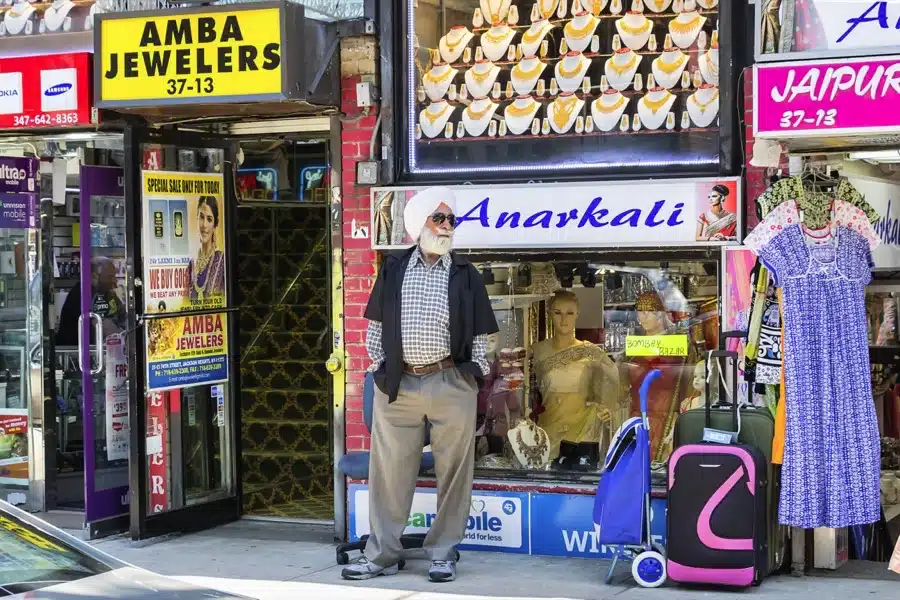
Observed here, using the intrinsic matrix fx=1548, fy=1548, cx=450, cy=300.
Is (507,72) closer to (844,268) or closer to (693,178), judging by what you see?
(693,178)

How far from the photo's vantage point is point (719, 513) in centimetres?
693

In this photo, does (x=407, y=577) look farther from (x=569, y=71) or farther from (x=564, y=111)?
(x=569, y=71)

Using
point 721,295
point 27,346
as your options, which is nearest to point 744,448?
point 721,295

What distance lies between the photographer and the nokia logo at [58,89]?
8438 mm

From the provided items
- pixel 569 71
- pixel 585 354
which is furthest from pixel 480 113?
pixel 585 354

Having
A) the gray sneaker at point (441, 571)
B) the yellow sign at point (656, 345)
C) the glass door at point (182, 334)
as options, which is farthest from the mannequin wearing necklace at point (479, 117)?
the gray sneaker at point (441, 571)

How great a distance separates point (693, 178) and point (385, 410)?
74.3 inches

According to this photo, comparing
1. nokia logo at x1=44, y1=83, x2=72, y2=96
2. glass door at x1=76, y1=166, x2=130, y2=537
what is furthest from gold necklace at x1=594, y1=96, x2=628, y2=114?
nokia logo at x1=44, y1=83, x2=72, y2=96

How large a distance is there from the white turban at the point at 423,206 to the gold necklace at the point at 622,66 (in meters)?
1.18

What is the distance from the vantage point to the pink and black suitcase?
691 cm

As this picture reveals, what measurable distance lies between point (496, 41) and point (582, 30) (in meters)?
0.48

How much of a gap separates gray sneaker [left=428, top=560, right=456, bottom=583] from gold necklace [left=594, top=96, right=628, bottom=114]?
2450mm

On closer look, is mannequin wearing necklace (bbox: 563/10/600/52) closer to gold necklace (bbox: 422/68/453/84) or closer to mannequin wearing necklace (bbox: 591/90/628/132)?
mannequin wearing necklace (bbox: 591/90/628/132)

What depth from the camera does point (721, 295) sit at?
7582 millimetres
